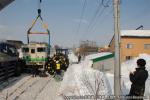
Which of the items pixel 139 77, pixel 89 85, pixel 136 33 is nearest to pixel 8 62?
pixel 89 85

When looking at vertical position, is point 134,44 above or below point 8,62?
above

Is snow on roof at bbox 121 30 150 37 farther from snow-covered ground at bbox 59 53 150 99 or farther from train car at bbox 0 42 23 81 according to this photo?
snow-covered ground at bbox 59 53 150 99

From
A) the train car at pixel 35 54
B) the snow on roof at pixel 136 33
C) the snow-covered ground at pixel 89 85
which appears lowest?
the snow-covered ground at pixel 89 85

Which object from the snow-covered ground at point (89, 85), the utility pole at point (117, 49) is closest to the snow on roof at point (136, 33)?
the snow-covered ground at point (89, 85)

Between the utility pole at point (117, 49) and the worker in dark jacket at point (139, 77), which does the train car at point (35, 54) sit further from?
the worker in dark jacket at point (139, 77)

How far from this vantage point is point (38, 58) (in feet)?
73.5

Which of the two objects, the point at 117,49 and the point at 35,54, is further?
the point at 35,54

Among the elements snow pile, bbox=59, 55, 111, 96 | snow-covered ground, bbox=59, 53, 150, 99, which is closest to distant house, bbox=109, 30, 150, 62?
snow-covered ground, bbox=59, 53, 150, 99

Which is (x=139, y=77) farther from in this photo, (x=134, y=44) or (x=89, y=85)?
(x=134, y=44)

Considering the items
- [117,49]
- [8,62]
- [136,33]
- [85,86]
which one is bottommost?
[85,86]

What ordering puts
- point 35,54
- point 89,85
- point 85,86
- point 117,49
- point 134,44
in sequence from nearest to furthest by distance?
point 117,49 < point 89,85 < point 85,86 < point 35,54 < point 134,44

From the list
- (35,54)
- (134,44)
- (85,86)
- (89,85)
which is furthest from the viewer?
(134,44)

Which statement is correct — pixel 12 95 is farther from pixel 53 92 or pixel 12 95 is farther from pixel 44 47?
pixel 44 47

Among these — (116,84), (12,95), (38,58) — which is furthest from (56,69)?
(116,84)
